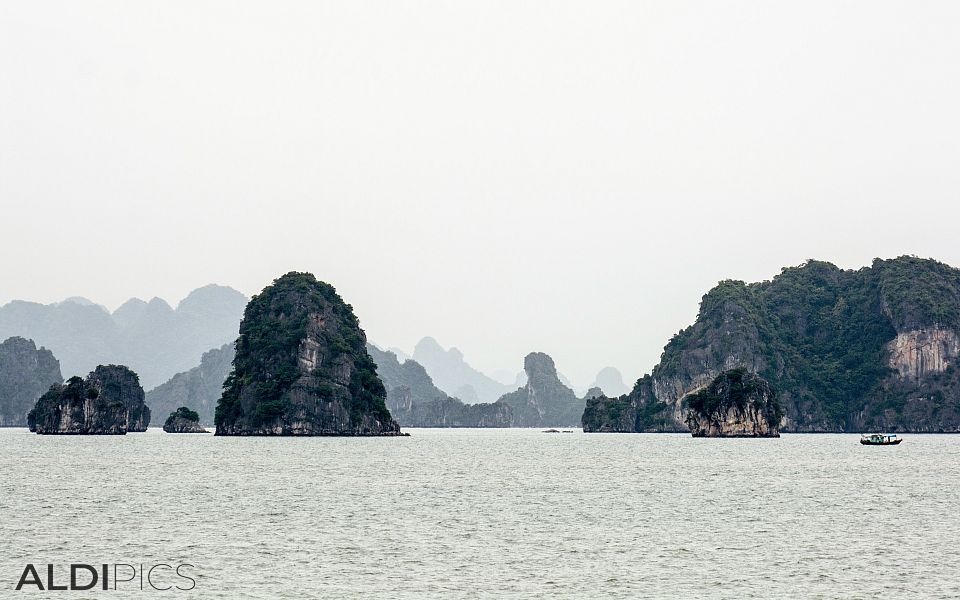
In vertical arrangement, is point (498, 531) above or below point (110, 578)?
above

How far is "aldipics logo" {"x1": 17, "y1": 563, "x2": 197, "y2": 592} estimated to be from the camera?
115 ft

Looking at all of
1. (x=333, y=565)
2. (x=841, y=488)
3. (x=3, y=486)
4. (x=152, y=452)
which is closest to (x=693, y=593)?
(x=333, y=565)

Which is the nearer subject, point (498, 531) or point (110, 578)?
point (110, 578)

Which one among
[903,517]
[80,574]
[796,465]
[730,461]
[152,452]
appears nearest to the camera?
[80,574]

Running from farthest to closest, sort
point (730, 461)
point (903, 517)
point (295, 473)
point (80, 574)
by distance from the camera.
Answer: point (730, 461) < point (295, 473) < point (903, 517) < point (80, 574)

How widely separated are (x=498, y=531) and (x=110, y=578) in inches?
796

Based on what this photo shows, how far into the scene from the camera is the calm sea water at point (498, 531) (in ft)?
121

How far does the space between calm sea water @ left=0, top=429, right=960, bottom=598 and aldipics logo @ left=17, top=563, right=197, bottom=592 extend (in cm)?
60

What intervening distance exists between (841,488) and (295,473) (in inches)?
1870

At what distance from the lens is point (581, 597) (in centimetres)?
3428

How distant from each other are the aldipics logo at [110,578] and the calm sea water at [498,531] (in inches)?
23.7

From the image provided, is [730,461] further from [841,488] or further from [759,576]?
[759,576]

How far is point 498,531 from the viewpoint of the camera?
50.7 meters

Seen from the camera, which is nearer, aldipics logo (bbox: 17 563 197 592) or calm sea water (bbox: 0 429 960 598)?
aldipics logo (bbox: 17 563 197 592)
